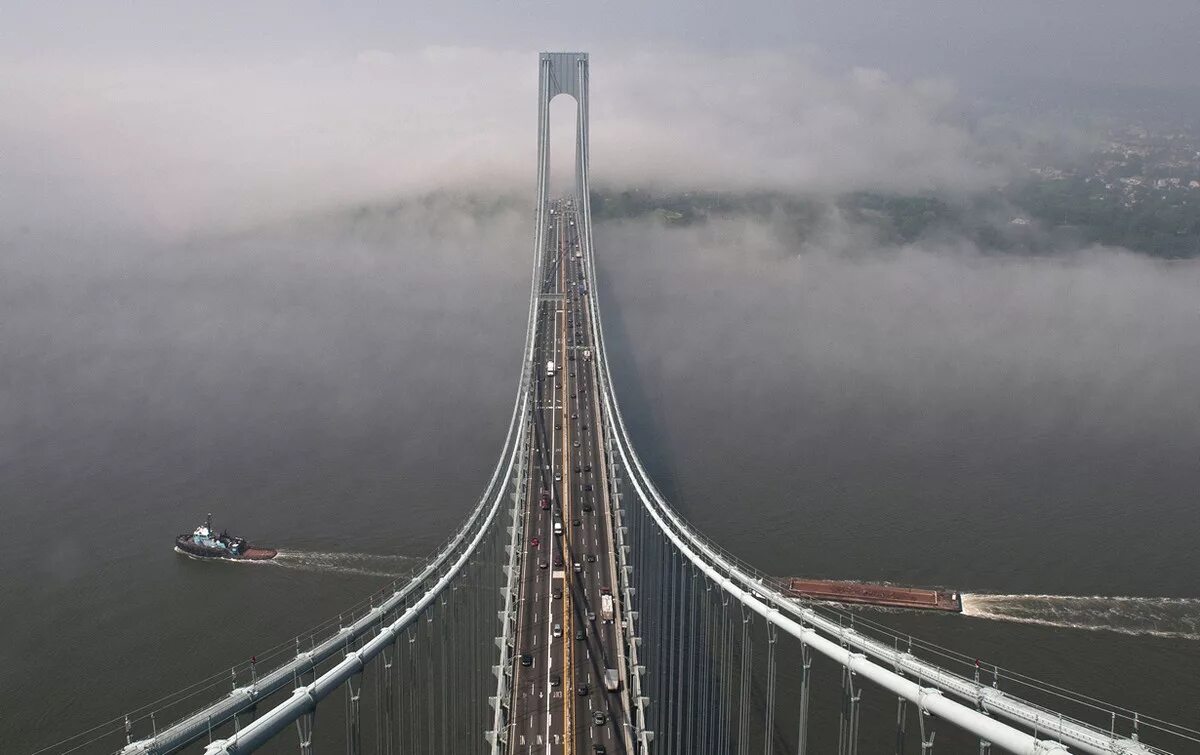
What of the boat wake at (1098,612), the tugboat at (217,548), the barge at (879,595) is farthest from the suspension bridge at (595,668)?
A: the tugboat at (217,548)

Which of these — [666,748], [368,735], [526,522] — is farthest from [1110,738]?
[526,522]

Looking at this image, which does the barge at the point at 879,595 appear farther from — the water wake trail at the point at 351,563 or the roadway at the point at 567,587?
the water wake trail at the point at 351,563

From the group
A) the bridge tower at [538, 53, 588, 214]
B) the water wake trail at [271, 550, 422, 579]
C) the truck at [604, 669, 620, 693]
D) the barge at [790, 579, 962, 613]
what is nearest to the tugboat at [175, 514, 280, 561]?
the water wake trail at [271, 550, 422, 579]

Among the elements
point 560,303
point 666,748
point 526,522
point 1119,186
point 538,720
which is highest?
point 1119,186

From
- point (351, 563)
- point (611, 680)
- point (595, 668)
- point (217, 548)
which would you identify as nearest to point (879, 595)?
point (595, 668)

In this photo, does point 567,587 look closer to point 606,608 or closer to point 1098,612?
point 606,608

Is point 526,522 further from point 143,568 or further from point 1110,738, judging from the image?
point 1110,738
